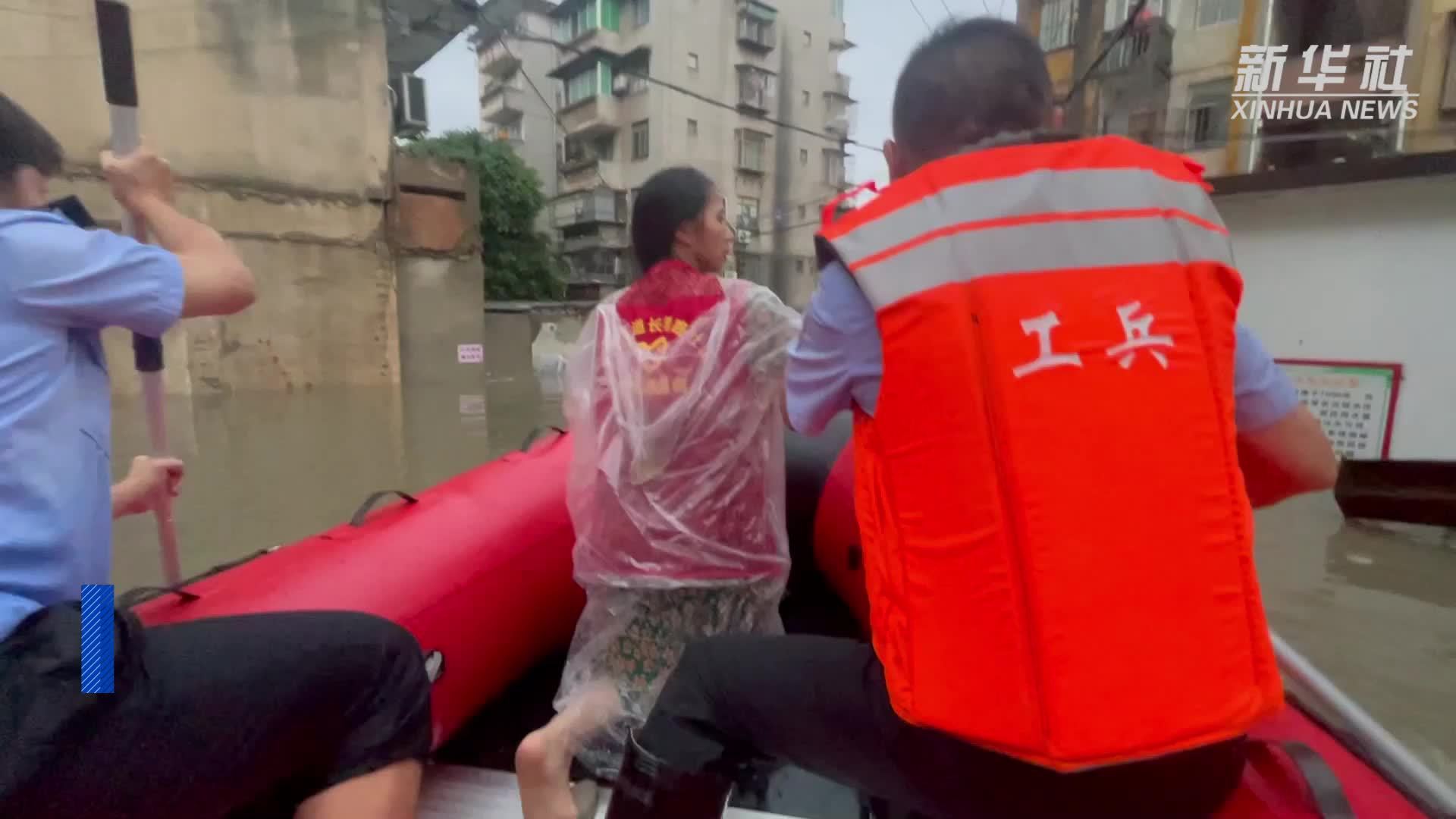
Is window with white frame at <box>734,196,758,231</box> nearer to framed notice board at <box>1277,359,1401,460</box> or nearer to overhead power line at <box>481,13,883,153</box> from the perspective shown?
overhead power line at <box>481,13,883,153</box>

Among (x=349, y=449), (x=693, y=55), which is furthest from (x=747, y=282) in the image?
(x=693, y=55)

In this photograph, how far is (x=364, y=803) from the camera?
78 centimetres

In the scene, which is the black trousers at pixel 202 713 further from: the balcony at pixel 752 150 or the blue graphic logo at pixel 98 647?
the balcony at pixel 752 150

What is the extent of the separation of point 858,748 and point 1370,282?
14.5ft

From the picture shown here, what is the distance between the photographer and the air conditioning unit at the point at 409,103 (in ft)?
21.1

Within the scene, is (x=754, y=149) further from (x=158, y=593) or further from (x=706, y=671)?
(x=706, y=671)

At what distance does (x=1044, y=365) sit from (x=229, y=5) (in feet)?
23.1

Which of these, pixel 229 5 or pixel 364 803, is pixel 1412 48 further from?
pixel 229 5

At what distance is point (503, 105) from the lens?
41.4ft

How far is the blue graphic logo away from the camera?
0.65 meters

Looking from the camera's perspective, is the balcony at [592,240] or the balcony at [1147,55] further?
the balcony at [592,240]

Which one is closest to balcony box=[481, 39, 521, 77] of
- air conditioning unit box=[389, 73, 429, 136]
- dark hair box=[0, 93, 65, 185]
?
air conditioning unit box=[389, 73, 429, 136]

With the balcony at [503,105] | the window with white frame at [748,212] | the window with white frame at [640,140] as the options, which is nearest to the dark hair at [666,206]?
the window with white frame at [748,212]

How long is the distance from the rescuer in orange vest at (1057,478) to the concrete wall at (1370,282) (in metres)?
4.09
